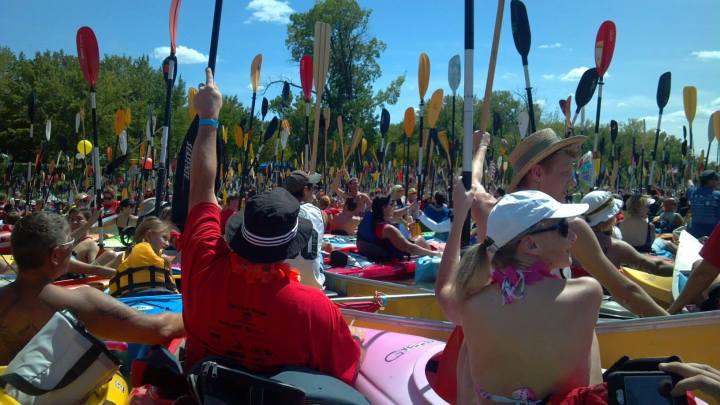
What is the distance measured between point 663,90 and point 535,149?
12990 mm

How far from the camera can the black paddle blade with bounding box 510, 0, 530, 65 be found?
5.73m

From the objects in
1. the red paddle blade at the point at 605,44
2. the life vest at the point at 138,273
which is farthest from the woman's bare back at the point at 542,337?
the red paddle blade at the point at 605,44

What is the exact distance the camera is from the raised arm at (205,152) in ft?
7.40

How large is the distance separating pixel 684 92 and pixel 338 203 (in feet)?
33.9

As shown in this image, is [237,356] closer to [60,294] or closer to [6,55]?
[60,294]

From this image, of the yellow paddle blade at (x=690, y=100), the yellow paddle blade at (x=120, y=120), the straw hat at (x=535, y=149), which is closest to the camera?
the straw hat at (x=535, y=149)

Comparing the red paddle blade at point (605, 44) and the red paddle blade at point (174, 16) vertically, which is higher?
the red paddle blade at point (605, 44)

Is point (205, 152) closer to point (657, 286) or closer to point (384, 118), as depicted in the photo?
point (657, 286)

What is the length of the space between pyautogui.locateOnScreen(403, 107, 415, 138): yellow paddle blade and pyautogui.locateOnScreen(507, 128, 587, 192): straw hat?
10.6 metres

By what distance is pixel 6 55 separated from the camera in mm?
42281

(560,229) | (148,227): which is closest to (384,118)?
(148,227)

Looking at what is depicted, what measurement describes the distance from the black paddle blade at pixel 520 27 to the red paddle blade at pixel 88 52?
4877 millimetres

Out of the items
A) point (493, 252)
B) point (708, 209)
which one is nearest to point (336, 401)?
point (493, 252)

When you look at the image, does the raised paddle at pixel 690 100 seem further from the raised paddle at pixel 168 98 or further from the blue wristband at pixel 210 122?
the blue wristband at pixel 210 122
